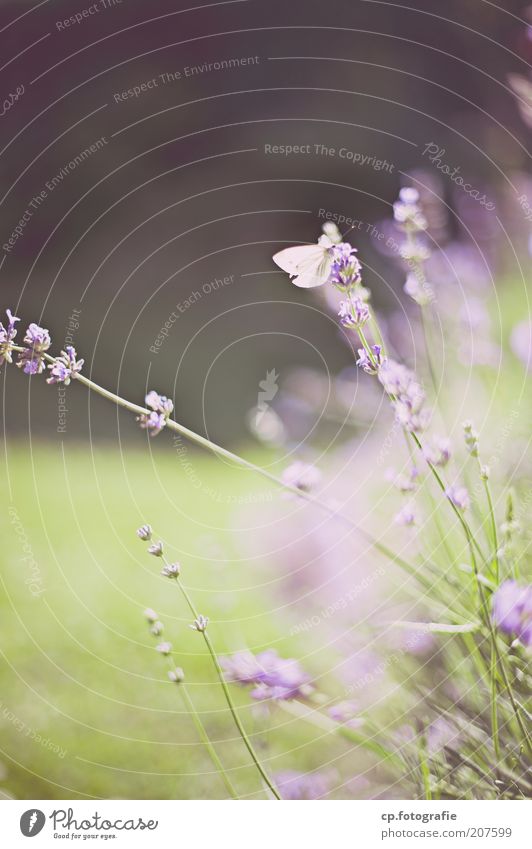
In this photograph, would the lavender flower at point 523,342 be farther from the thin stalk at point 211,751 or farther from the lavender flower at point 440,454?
the thin stalk at point 211,751

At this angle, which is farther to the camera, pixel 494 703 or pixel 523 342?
pixel 523 342

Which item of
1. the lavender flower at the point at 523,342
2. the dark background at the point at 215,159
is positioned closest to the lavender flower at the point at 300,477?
the lavender flower at the point at 523,342

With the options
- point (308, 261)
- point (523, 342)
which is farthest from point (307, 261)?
point (523, 342)

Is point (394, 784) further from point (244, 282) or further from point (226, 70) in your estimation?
point (226, 70)

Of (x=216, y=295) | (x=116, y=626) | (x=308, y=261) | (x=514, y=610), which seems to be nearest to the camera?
(x=514, y=610)

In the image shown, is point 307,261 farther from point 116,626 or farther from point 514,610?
point 116,626

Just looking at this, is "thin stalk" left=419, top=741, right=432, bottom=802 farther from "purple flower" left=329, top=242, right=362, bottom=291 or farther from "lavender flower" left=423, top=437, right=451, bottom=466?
"purple flower" left=329, top=242, right=362, bottom=291
